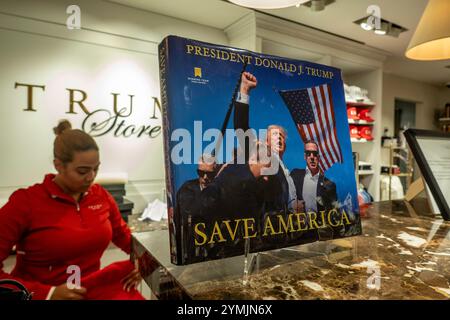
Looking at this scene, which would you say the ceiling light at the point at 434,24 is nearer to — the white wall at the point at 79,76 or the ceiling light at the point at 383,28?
the white wall at the point at 79,76

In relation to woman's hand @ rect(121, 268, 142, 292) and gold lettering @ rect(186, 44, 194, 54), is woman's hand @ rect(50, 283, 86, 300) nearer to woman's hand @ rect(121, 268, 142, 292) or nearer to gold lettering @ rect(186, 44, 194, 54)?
woman's hand @ rect(121, 268, 142, 292)

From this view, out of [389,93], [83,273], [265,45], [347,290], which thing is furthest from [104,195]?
[389,93]

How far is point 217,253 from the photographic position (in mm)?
436

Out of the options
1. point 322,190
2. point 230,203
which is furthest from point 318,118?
point 230,203

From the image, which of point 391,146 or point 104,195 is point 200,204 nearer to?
point 104,195

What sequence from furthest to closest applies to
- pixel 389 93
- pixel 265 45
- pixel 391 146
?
pixel 389 93 → pixel 391 146 → pixel 265 45

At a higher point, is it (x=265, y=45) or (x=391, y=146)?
(x=265, y=45)

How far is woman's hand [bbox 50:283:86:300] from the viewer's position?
935 mm

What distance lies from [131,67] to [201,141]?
236 centimetres

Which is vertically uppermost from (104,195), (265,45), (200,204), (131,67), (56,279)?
(265,45)

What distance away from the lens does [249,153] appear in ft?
1.56

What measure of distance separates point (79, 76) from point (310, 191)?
233 centimetres

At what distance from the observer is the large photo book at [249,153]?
423 millimetres

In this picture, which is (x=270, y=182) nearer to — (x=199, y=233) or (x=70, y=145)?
(x=199, y=233)
